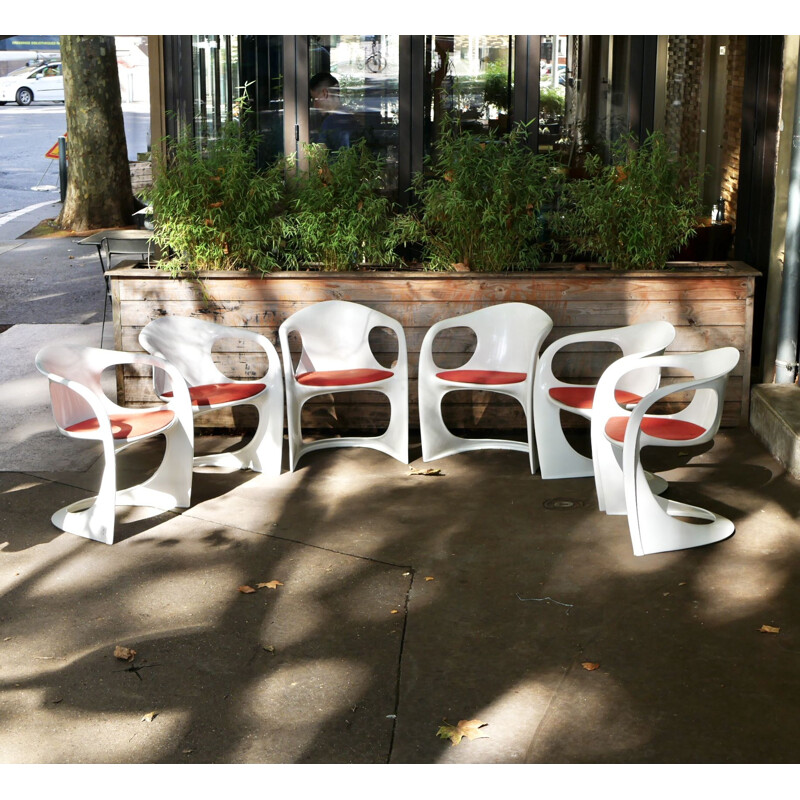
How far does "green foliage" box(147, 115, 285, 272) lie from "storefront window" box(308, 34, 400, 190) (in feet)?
3.29

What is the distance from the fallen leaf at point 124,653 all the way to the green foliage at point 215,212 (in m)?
3.00

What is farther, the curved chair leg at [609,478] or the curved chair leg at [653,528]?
the curved chair leg at [609,478]

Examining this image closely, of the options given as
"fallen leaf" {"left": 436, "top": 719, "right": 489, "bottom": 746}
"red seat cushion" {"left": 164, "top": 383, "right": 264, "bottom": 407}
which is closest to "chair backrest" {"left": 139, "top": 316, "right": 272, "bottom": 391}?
"red seat cushion" {"left": 164, "top": 383, "right": 264, "bottom": 407}

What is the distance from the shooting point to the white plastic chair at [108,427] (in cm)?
512

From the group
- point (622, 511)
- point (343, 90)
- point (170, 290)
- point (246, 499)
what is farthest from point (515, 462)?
point (343, 90)

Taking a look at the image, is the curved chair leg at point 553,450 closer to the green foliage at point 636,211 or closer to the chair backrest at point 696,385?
the chair backrest at point 696,385

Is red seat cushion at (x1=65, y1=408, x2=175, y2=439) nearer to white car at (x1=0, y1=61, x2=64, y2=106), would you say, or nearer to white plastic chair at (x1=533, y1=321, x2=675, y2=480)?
white plastic chair at (x1=533, y1=321, x2=675, y2=480)

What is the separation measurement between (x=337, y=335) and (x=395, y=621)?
2.44 meters

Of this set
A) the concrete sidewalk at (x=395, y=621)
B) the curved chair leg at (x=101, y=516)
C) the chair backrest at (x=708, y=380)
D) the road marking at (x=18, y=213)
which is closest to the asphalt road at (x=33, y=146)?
the road marking at (x=18, y=213)

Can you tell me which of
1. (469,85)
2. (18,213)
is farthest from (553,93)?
(18,213)

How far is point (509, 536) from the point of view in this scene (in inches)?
205

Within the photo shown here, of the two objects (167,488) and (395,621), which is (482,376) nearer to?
(167,488)

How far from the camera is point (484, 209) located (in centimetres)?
665
